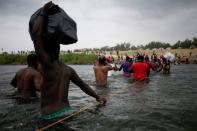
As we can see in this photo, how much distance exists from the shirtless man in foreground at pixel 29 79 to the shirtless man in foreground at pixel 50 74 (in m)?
3.24

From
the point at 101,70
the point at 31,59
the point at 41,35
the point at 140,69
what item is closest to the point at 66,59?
the point at 140,69

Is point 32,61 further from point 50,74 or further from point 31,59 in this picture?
point 50,74

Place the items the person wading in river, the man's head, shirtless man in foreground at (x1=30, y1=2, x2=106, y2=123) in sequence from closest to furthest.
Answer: shirtless man in foreground at (x1=30, y1=2, x2=106, y2=123), the man's head, the person wading in river

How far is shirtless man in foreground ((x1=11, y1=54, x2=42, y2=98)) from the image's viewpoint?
7.50 m

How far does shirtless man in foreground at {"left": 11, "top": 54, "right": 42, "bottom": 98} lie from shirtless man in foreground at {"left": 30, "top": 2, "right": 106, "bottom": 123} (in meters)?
3.24

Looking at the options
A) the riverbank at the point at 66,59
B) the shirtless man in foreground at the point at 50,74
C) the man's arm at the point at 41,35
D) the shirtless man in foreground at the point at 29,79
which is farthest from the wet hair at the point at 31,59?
the riverbank at the point at 66,59

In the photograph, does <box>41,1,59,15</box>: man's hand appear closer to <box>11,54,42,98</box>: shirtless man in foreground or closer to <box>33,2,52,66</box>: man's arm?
<box>33,2,52,66</box>: man's arm

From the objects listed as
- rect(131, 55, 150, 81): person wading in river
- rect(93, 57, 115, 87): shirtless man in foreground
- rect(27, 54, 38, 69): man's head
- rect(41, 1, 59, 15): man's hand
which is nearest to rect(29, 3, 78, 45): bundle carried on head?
rect(41, 1, 59, 15): man's hand

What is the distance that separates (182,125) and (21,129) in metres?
3.07

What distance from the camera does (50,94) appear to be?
4.07m

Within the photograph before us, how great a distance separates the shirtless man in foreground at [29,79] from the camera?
7504mm

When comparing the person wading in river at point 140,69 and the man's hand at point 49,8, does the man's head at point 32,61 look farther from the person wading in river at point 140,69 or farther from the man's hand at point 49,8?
the person wading in river at point 140,69

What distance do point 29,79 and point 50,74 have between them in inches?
151

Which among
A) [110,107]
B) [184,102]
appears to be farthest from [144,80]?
[110,107]
